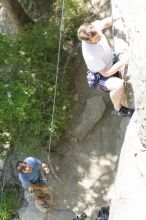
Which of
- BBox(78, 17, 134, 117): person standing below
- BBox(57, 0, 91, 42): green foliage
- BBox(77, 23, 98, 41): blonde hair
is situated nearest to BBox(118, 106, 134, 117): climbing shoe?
BBox(78, 17, 134, 117): person standing below

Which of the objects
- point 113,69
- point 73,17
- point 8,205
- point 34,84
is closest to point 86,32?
point 113,69

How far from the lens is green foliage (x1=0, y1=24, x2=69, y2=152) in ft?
25.1

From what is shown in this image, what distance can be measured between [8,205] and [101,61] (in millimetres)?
4415

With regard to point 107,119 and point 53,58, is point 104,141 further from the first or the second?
point 53,58

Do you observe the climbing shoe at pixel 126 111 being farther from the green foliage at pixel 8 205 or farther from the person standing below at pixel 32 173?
the green foliage at pixel 8 205

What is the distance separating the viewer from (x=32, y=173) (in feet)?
24.1

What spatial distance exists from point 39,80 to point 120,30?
7.72ft

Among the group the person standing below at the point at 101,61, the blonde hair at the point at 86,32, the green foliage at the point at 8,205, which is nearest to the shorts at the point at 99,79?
the person standing below at the point at 101,61

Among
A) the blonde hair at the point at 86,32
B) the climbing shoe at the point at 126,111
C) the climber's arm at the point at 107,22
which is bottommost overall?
the climbing shoe at the point at 126,111

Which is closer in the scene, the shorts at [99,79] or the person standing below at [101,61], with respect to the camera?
the person standing below at [101,61]

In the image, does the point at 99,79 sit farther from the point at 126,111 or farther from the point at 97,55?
the point at 126,111

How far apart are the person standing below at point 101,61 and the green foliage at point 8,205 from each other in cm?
383

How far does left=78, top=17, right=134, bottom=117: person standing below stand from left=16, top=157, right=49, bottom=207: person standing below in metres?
1.83

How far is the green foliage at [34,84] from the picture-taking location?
764 cm
